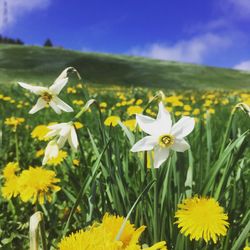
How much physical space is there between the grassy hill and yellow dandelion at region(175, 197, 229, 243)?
28257 millimetres

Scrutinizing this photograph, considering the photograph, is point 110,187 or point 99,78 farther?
point 99,78

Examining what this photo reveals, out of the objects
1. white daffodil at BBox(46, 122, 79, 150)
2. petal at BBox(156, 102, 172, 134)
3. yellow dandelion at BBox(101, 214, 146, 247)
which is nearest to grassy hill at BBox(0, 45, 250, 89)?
white daffodil at BBox(46, 122, 79, 150)

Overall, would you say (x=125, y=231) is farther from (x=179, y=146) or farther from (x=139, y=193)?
(x=139, y=193)

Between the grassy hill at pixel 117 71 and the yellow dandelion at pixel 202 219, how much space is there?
2826cm

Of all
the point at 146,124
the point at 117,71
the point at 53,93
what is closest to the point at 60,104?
the point at 53,93

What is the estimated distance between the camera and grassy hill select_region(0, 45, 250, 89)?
110 feet

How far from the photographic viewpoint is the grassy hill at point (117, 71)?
1315 inches

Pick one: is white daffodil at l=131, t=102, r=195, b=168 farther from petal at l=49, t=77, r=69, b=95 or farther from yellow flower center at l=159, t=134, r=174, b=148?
petal at l=49, t=77, r=69, b=95

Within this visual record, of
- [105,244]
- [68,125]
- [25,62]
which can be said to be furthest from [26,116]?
[25,62]

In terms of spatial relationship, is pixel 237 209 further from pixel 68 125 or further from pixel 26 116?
pixel 26 116

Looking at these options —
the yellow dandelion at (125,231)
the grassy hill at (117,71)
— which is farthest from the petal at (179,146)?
the grassy hill at (117,71)

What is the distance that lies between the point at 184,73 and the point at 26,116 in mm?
36779

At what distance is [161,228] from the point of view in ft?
5.86

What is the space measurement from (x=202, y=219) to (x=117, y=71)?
37.9 metres
